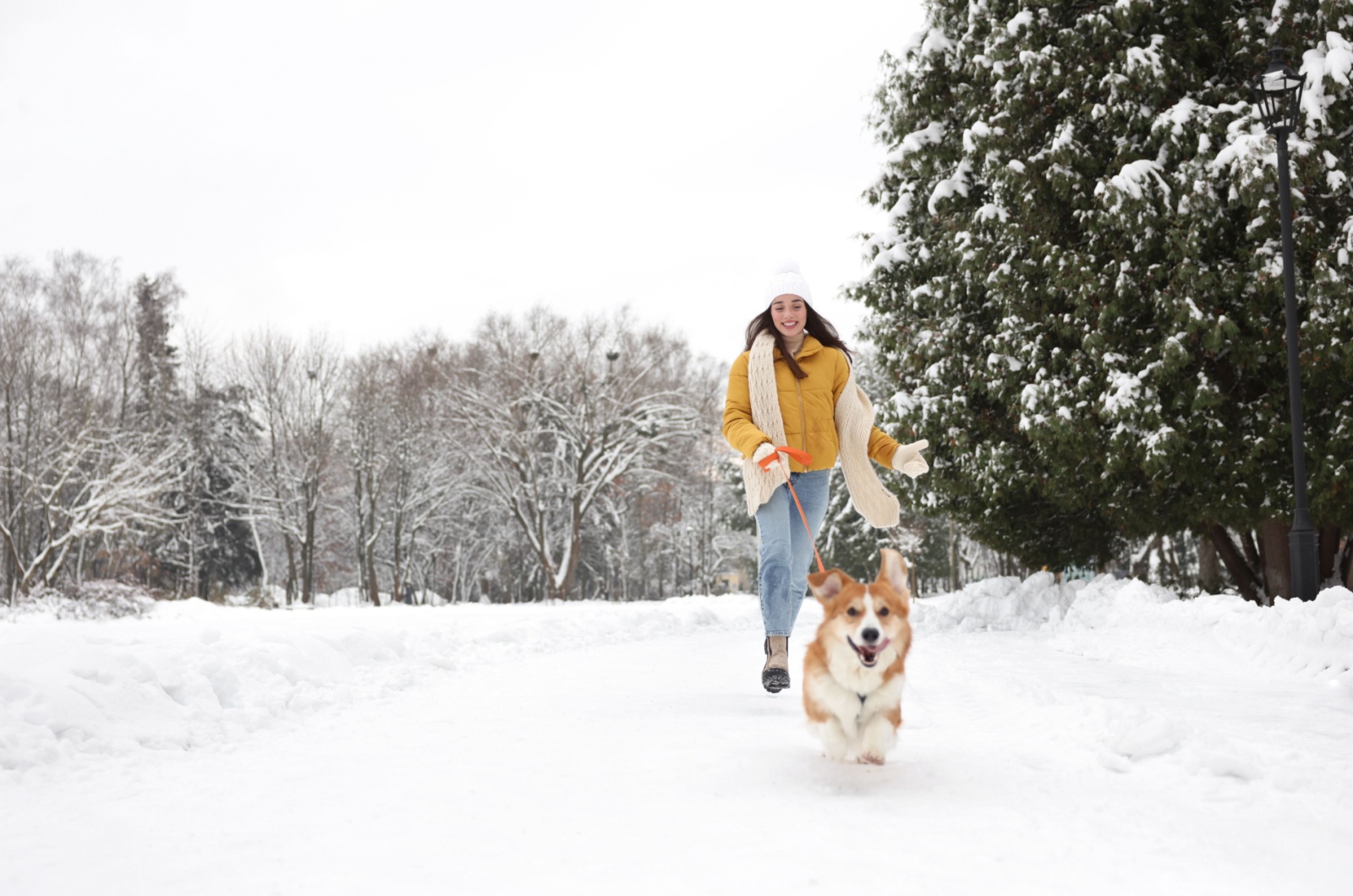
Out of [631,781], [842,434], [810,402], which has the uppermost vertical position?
[810,402]

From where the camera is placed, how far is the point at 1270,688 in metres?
6.30

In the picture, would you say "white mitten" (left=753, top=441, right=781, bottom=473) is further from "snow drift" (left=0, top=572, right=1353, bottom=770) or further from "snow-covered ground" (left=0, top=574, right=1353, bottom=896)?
"snow drift" (left=0, top=572, right=1353, bottom=770)

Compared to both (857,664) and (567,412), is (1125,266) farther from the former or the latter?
(567,412)

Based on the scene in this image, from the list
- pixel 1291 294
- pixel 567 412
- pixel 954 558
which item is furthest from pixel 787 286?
pixel 954 558

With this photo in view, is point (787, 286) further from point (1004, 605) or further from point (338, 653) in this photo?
point (1004, 605)

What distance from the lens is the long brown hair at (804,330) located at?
5.42m

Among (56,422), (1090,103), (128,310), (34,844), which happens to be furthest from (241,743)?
(128,310)

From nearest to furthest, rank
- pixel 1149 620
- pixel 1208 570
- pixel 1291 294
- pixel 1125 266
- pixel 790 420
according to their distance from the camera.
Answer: pixel 790 420
pixel 1291 294
pixel 1149 620
pixel 1125 266
pixel 1208 570

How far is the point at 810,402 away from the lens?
18.0ft

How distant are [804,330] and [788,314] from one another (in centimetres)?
22

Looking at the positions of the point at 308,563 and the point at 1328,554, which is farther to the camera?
the point at 308,563

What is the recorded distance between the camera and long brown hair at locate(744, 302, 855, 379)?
17.8ft

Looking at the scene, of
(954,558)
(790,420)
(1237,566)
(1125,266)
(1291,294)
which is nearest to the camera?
(790,420)

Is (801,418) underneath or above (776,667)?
above
